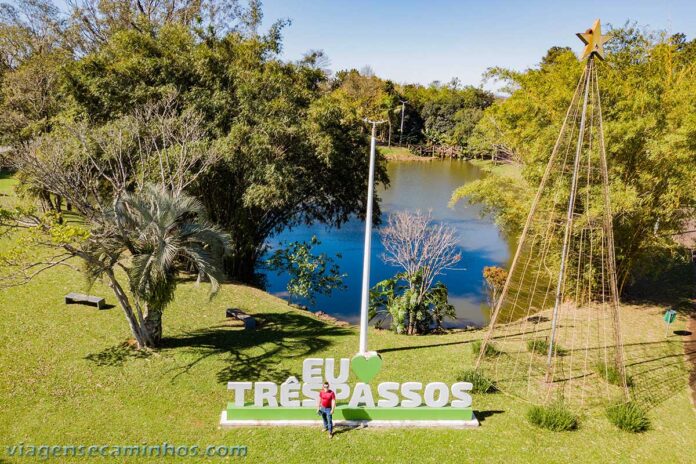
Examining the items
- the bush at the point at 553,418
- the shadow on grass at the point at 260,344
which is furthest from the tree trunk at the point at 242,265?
the bush at the point at 553,418

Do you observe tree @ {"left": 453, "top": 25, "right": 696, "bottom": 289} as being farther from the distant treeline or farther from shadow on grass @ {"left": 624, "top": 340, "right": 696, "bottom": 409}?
the distant treeline

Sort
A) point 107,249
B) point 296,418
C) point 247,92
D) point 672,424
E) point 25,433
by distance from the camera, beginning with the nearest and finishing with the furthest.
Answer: point 25,433, point 296,418, point 672,424, point 107,249, point 247,92

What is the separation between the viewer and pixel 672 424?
10734 millimetres

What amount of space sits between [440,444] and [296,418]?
10.0ft

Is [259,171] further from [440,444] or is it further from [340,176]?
[440,444]

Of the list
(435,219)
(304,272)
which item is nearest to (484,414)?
(304,272)

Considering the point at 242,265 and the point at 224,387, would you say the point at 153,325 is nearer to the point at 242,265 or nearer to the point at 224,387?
the point at 224,387

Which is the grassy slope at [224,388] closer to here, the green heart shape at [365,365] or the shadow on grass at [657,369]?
the shadow on grass at [657,369]

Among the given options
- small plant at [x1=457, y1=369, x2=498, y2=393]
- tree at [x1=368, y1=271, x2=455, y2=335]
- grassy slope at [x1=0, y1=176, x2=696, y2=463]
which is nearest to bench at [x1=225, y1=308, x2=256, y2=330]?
grassy slope at [x1=0, y1=176, x2=696, y2=463]

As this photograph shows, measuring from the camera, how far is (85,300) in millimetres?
15586

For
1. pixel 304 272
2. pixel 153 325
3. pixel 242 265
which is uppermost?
pixel 304 272

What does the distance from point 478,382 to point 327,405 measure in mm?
4210

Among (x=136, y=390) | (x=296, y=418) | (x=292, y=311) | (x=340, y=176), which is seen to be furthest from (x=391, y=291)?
(x=136, y=390)

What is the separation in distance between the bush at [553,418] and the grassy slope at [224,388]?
179mm
